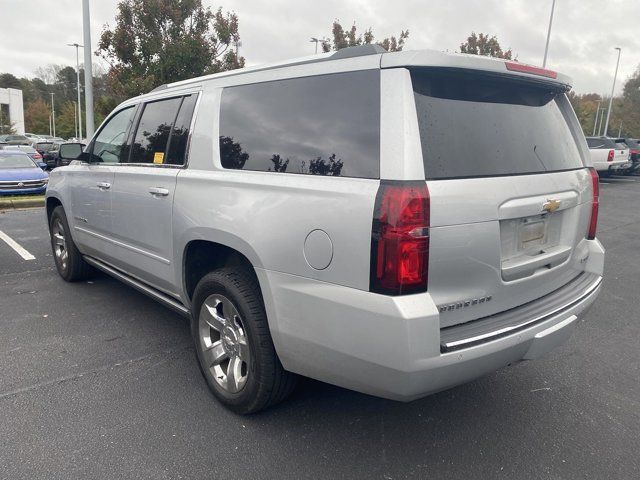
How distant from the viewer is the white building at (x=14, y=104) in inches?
2725

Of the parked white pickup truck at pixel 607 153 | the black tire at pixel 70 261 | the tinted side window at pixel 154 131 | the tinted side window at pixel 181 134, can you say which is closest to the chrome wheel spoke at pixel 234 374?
the tinted side window at pixel 181 134

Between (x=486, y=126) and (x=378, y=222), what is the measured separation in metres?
0.83

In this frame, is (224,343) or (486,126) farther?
(224,343)

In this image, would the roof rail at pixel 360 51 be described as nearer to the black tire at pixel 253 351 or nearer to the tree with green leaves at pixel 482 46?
the black tire at pixel 253 351

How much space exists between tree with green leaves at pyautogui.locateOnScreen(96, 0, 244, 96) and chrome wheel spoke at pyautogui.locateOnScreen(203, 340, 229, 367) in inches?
420

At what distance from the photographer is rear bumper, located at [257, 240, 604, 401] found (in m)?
2.10

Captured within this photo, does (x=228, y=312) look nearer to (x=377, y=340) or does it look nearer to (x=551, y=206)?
(x=377, y=340)

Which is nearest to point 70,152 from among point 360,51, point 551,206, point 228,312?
point 228,312

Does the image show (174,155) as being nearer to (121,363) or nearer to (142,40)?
(121,363)

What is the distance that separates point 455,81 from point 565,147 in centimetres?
105

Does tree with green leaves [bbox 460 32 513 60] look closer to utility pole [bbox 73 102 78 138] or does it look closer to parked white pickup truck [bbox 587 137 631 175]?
parked white pickup truck [bbox 587 137 631 175]

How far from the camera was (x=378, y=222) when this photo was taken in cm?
213

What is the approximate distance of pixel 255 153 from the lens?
2.86 meters

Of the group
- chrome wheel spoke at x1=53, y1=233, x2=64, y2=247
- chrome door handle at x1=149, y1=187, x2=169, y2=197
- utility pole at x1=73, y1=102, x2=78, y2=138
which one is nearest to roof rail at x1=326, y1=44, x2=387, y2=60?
chrome door handle at x1=149, y1=187, x2=169, y2=197
